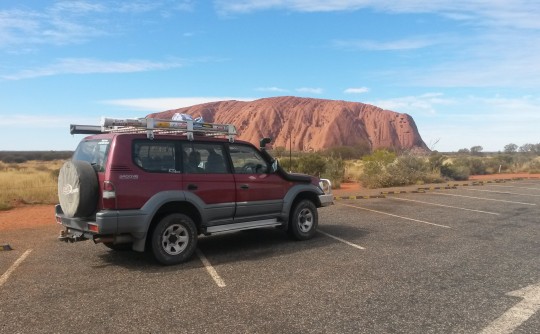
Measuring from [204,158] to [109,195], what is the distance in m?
1.72

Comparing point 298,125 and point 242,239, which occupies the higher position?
point 298,125

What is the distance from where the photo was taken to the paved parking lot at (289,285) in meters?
4.48

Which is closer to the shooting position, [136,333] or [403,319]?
[136,333]

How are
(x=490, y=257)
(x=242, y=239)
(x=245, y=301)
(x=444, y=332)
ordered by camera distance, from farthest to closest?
(x=242, y=239)
(x=490, y=257)
(x=245, y=301)
(x=444, y=332)

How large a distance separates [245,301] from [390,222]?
21.9 feet

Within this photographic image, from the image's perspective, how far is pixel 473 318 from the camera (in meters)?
4.56

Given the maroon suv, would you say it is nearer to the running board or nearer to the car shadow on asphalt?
the running board

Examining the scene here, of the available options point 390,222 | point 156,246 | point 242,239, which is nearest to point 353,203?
point 390,222

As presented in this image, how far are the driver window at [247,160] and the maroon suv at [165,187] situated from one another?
0.02 m

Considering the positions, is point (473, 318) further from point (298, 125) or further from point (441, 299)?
point (298, 125)

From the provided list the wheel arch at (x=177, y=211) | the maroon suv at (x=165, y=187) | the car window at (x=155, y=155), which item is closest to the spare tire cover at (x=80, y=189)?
the maroon suv at (x=165, y=187)

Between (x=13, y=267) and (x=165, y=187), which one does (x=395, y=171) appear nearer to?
(x=165, y=187)

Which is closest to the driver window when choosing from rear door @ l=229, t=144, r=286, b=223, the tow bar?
rear door @ l=229, t=144, r=286, b=223

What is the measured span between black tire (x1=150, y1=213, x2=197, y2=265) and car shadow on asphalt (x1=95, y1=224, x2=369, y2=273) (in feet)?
0.47
